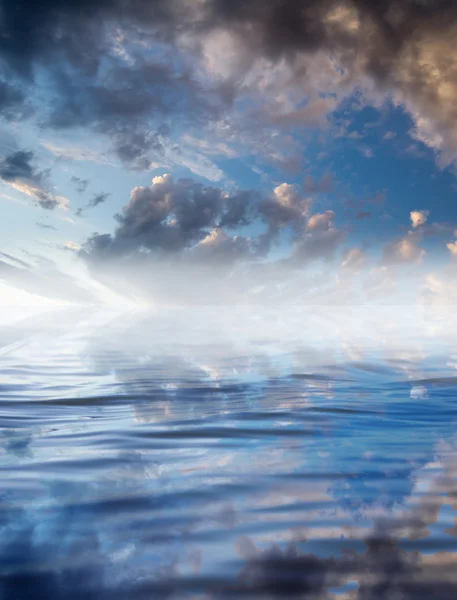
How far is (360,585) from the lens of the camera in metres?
2.88

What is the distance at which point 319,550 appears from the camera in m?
3.34

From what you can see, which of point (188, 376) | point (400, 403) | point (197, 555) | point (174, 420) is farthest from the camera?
point (188, 376)

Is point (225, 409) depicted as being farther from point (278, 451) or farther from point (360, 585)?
point (360, 585)

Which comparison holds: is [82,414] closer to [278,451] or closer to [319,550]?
[278,451]

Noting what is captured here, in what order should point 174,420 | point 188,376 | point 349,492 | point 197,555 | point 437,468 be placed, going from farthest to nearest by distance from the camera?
point 188,376
point 174,420
point 437,468
point 349,492
point 197,555

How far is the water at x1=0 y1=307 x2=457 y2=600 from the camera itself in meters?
2.96

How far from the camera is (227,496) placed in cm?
436

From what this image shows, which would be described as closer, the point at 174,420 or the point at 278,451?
the point at 278,451

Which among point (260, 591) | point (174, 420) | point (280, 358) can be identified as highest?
point (280, 358)

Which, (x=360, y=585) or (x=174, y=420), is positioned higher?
(x=174, y=420)

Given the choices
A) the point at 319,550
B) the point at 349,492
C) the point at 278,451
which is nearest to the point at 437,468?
the point at 349,492

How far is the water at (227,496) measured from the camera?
2963 mm

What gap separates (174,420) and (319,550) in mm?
4590

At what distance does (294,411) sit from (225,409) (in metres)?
1.27
